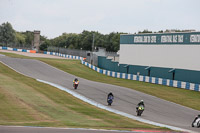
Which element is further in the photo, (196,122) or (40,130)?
(196,122)

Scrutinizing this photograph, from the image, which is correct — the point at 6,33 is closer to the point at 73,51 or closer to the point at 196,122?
the point at 73,51

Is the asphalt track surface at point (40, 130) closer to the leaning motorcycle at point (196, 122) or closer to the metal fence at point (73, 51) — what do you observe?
the leaning motorcycle at point (196, 122)

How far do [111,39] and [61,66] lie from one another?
82166 millimetres

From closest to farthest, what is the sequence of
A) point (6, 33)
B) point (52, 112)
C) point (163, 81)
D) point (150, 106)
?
point (52, 112), point (150, 106), point (163, 81), point (6, 33)

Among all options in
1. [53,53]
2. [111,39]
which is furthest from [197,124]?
[111,39]

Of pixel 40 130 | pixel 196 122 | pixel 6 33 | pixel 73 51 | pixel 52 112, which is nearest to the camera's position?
pixel 40 130

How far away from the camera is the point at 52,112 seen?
2662 cm

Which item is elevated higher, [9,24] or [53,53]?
[9,24]

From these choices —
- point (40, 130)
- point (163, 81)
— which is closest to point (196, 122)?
point (40, 130)

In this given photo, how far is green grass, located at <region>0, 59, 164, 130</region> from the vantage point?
22250 millimetres

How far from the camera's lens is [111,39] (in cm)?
15362

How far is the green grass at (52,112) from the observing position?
22.2m

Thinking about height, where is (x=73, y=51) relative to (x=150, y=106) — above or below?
above

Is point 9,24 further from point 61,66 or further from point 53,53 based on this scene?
point 61,66
